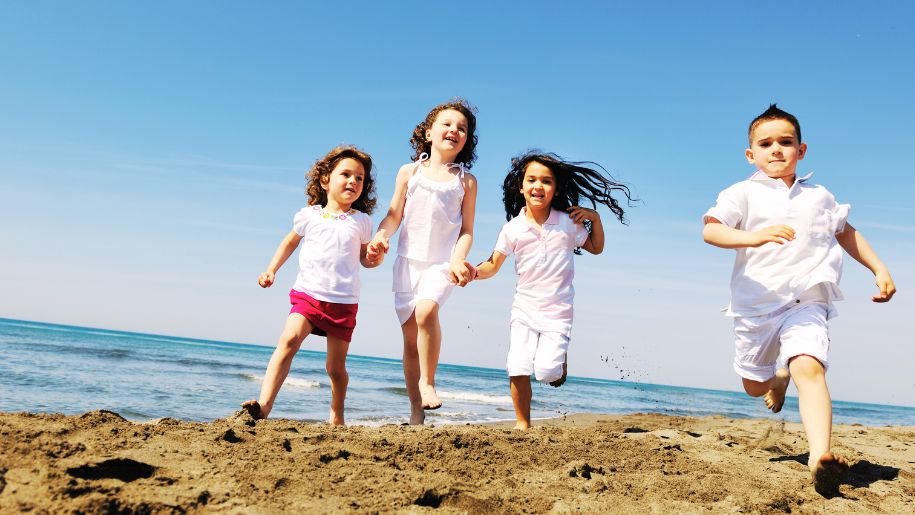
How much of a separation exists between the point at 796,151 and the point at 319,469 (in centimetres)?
329

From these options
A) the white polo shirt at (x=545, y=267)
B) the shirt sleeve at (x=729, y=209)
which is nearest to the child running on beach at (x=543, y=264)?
the white polo shirt at (x=545, y=267)

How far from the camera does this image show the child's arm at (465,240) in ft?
14.8

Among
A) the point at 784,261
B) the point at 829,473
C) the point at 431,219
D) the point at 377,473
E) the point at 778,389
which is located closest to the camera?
the point at 377,473

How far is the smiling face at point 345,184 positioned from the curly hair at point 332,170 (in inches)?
3.0

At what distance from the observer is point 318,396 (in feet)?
35.5

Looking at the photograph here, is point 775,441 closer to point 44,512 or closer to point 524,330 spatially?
point 524,330

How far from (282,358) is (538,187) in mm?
2185

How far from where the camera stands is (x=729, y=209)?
12.6 ft

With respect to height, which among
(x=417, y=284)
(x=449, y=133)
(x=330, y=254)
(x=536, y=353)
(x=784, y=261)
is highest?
(x=449, y=133)

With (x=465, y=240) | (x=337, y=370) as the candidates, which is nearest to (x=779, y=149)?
(x=465, y=240)

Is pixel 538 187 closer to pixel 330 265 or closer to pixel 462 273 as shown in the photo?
pixel 462 273

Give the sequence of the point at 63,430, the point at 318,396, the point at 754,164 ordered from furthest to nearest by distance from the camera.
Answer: the point at 318,396, the point at 754,164, the point at 63,430

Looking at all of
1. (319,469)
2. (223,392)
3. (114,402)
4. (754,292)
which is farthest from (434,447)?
(223,392)

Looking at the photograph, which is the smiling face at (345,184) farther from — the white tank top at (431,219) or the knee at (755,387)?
the knee at (755,387)
